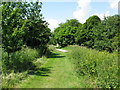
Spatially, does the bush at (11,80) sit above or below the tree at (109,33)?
below

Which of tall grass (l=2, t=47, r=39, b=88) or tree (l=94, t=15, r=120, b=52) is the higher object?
tree (l=94, t=15, r=120, b=52)

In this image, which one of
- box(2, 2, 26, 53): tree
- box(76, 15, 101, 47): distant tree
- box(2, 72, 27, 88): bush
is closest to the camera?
box(2, 72, 27, 88): bush

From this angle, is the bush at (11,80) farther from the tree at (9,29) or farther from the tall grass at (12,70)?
the tree at (9,29)

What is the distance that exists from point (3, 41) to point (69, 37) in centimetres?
3587

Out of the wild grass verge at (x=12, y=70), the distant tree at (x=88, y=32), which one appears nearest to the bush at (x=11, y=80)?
the wild grass verge at (x=12, y=70)

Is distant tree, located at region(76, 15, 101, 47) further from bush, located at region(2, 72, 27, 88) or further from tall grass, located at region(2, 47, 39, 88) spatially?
bush, located at region(2, 72, 27, 88)

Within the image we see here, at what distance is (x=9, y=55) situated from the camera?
31.1 feet

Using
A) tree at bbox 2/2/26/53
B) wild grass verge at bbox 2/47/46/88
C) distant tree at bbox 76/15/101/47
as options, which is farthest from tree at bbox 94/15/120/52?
tree at bbox 2/2/26/53

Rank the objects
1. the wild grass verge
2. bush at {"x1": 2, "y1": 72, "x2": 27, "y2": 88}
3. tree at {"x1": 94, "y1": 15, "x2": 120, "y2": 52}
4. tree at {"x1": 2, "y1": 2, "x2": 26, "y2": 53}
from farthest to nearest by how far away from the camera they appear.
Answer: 1. tree at {"x1": 94, "y1": 15, "x2": 120, "y2": 52}
2. tree at {"x1": 2, "y1": 2, "x2": 26, "y2": 53}
3. the wild grass verge
4. bush at {"x1": 2, "y1": 72, "x2": 27, "y2": 88}

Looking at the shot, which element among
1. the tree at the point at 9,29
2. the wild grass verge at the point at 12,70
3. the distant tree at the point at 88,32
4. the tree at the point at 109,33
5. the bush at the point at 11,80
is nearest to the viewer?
the bush at the point at 11,80

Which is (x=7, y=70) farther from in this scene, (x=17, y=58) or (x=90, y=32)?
(x=90, y=32)

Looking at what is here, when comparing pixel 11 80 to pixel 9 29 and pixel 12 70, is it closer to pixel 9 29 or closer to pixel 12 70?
pixel 12 70

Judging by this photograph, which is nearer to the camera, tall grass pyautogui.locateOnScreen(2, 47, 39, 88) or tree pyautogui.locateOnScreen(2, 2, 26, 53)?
tall grass pyautogui.locateOnScreen(2, 47, 39, 88)

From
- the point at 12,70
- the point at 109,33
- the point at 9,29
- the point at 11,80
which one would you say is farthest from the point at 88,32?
the point at 11,80
